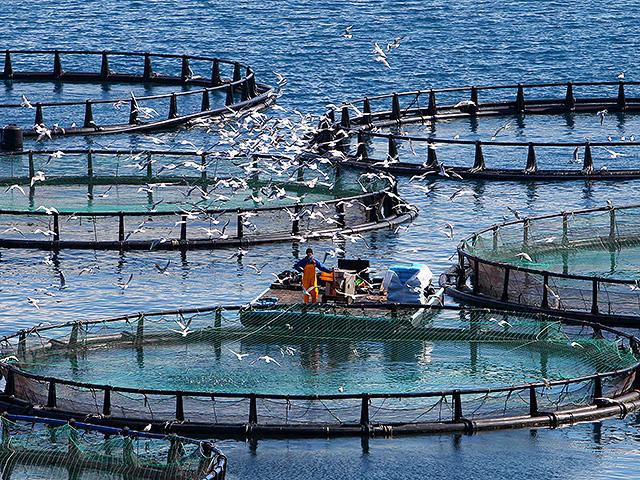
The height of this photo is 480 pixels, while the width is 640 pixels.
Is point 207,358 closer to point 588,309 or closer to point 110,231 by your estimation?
point 588,309

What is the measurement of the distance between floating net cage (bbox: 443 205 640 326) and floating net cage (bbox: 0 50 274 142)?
76.1ft

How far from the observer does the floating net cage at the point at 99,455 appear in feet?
82.8

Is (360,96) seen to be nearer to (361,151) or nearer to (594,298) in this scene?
(361,151)

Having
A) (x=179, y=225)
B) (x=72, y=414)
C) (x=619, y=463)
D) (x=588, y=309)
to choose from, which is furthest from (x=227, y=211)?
(x=619, y=463)

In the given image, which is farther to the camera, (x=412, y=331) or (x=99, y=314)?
(x=99, y=314)

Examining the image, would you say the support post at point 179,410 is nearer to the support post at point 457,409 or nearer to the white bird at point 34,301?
the support post at point 457,409

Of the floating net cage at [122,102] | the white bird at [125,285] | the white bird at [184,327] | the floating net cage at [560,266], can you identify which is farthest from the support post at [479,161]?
the white bird at [184,327]

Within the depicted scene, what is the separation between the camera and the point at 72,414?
29500 millimetres

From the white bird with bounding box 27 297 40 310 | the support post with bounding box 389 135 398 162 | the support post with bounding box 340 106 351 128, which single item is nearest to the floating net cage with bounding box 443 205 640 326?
the white bird with bounding box 27 297 40 310

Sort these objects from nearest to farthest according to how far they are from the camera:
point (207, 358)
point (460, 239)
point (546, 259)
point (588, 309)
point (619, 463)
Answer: point (619, 463)
point (207, 358)
point (588, 309)
point (546, 259)
point (460, 239)

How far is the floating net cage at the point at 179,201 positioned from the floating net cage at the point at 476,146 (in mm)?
1957

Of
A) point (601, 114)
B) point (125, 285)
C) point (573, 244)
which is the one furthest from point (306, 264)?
point (601, 114)

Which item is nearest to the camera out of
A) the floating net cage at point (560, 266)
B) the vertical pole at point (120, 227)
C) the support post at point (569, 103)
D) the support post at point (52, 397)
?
the support post at point (52, 397)

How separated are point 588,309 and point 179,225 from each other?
16.0 meters
